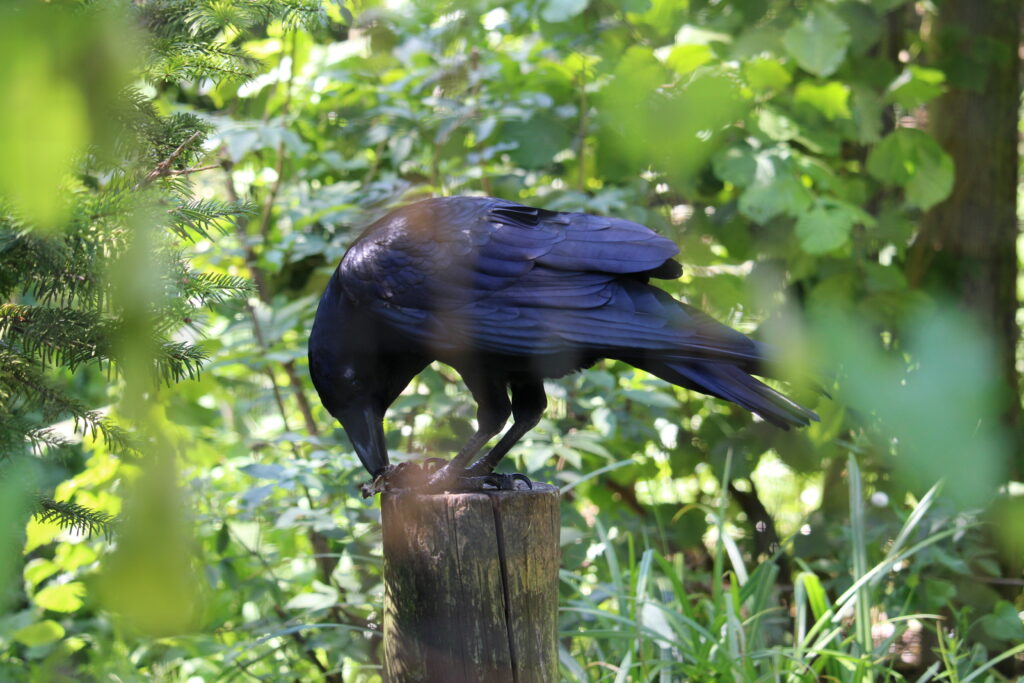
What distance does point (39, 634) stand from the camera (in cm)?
264

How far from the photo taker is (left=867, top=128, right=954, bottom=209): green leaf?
307cm

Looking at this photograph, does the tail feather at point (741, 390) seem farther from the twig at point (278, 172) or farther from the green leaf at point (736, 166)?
the twig at point (278, 172)

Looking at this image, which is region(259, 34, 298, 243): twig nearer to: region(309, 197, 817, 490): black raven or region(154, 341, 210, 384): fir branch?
region(309, 197, 817, 490): black raven

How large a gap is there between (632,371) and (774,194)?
866 mm

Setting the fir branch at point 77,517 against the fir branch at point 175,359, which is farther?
the fir branch at point 77,517

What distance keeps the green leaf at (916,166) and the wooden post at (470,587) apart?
6.57 ft

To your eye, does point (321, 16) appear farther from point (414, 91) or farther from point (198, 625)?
point (198, 625)

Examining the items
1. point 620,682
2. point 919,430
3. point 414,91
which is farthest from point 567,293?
point 414,91

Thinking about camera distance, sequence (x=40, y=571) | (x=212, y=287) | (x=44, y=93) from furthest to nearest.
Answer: (x=40, y=571), (x=212, y=287), (x=44, y=93)

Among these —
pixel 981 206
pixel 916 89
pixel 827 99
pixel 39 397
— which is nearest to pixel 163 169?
pixel 39 397

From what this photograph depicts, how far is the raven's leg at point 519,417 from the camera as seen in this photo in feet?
6.93

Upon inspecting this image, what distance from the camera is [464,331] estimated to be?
1902 mm

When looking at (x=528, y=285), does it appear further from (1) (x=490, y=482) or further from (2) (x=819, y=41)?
(2) (x=819, y=41)

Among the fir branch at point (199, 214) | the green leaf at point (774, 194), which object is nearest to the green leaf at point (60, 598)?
the fir branch at point (199, 214)
